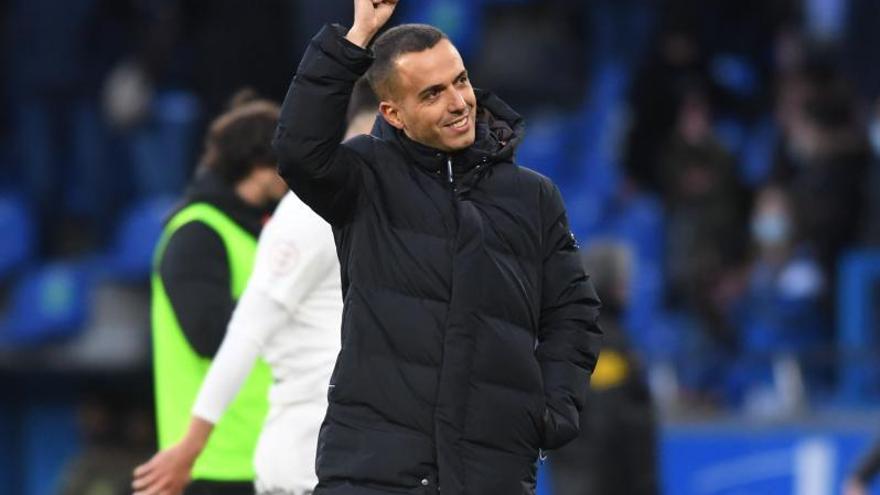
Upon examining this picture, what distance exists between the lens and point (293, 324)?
17.4ft

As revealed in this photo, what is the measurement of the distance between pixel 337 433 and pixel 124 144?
9063mm

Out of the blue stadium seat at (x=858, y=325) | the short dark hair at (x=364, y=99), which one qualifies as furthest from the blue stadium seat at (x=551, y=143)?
the short dark hair at (x=364, y=99)

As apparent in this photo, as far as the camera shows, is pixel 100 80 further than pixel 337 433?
Yes

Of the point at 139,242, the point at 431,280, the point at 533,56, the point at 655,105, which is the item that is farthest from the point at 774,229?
the point at 431,280

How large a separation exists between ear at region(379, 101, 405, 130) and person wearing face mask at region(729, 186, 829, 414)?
598 cm

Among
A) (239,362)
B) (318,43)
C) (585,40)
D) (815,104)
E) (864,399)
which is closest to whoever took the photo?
(318,43)

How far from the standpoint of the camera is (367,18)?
4.27 m

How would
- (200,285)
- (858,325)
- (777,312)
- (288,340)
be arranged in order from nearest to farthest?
(288,340) < (200,285) < (858,325) < (777,312)

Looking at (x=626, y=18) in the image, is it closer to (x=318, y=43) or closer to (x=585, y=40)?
(x=585, y=40)

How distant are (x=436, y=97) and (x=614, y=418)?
10.1 ft

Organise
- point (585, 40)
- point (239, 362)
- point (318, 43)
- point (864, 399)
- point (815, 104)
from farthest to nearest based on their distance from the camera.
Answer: point (585, 40) < point (815, 104) < point (864, 399) < point (239, 362) < point (318, 43)

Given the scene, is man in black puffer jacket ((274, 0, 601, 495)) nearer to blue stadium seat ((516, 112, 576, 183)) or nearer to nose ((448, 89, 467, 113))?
nose ((448, 89, 467, 113))

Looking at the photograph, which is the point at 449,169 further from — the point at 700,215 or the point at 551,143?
the point at 551,143

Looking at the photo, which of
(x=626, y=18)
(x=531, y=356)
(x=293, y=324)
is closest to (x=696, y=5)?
(x=626, y=18)
